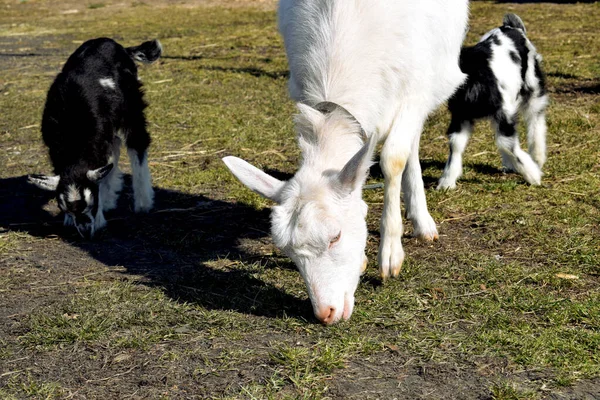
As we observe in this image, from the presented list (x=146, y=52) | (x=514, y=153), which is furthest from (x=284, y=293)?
(x=146, y=52)

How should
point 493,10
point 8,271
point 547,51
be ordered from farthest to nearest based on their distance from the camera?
point 493,10 → point 547,51 → point 8,271

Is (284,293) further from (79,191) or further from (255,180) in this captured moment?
(79,191)

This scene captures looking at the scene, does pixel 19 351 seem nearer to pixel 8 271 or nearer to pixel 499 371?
pixel 8 271

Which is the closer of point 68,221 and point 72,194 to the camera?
point 72,194

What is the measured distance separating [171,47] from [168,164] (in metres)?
8.66

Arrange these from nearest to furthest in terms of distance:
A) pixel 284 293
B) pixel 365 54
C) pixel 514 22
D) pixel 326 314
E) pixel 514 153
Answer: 1. pixel 326 314
2. pixel 365 54
3. pixel 284 293
4. pixel 514 153
5. pixel 514 22

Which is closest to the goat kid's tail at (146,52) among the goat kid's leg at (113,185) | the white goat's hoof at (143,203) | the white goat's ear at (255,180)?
the goat kid's leg at (113,185)

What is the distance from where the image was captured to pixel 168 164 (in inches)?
312

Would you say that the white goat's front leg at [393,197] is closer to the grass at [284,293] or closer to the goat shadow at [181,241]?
the grass at [284,293]

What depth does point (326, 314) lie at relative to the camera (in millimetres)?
3854

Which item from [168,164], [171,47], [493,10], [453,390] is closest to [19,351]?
[453,390]

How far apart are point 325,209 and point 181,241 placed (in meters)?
2.12

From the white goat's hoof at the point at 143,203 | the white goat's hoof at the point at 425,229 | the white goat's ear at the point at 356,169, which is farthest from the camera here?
the white goat's hoof at the point at 143,203

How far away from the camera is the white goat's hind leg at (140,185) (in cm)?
669
